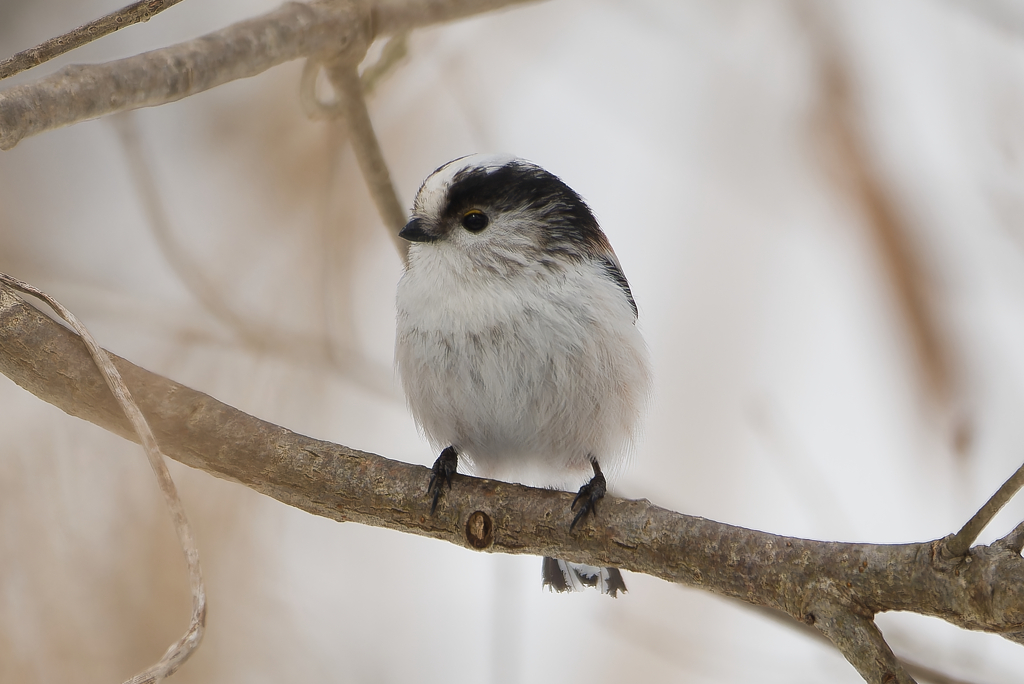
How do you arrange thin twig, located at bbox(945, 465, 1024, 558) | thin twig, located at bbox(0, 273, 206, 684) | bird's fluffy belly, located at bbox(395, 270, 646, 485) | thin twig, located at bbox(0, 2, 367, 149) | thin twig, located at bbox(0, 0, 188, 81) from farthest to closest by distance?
1. bird's fluffy belly, located at bbox(395, 270, 646, 485)
2. thin twig, located at bbox(0, 2, 367, 149)
3. thin twig, located at bbox(0, 0, 188, 81)
4. thin twig, located at bbox(0, 273, 206, 684)
5. thin twig, located at bbox(945, 465, 1024, 558)

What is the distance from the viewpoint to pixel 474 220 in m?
2.42

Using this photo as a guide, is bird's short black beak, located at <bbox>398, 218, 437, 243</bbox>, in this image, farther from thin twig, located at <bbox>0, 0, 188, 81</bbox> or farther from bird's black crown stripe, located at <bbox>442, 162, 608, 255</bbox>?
thin twig, located at <bbox>0, 0, 188, 81</bbox>

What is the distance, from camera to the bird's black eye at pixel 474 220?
7.93 ft

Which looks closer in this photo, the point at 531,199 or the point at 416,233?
the point at 416,233

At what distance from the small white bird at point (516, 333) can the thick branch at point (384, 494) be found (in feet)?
0.82

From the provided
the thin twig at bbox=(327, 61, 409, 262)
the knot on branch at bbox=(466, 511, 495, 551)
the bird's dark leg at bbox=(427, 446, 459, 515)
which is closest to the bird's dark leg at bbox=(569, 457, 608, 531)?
the knot on branch at bbox=(466, 511, 495, 551)

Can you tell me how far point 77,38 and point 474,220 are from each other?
115cm

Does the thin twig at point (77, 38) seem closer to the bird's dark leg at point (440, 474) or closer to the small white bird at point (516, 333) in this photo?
the small white bird at point (516, 333)

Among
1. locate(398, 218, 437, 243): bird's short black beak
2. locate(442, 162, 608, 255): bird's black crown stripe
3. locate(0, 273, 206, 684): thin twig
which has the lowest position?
locate(0, 273, 206, 684): thin twig

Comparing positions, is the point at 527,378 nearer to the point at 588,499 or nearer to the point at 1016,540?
the point at 588,499

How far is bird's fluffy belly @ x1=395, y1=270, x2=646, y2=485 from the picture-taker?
7.51ft

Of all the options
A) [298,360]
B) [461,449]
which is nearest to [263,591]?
[298,360]

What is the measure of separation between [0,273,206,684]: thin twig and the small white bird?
83 centimetres

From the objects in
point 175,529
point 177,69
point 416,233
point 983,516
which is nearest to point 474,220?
point 416,233
